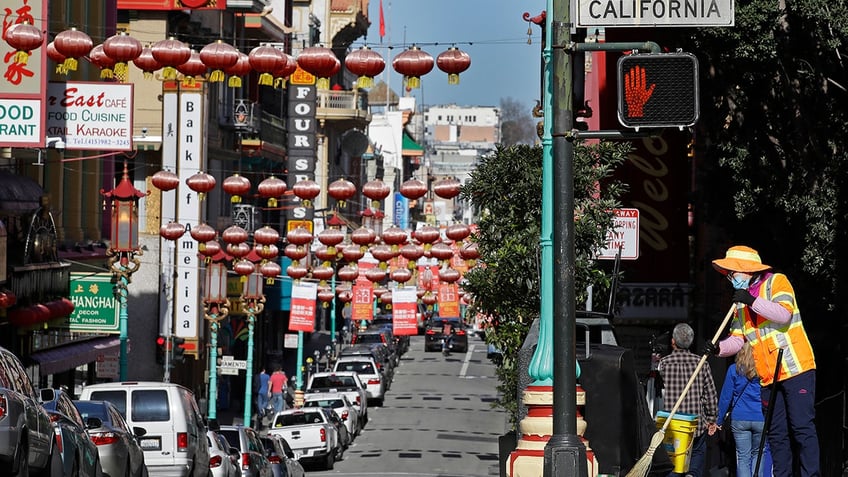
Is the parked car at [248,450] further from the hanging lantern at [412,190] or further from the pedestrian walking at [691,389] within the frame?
the pedestrian walking at [691,389]

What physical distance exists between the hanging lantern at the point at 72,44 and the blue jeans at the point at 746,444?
1311 cm

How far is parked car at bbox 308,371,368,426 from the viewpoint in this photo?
46625mm

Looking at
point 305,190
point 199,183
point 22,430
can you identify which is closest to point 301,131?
point 305,190

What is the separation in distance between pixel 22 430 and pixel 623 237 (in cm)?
1000

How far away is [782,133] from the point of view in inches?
768

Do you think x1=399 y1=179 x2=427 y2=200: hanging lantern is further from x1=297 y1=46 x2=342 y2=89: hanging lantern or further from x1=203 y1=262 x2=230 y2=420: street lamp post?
x1=203 y1=262 x2=230 y2=420: street lamp post

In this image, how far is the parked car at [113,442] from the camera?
17.3 m

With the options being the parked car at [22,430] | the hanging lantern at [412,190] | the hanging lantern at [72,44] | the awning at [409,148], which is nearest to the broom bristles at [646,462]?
the parked car at [22,430]

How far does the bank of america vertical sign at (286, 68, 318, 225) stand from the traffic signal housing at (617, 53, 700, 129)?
163ft

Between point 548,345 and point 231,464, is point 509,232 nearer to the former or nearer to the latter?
point 231,464

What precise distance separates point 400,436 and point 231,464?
66.4 feet

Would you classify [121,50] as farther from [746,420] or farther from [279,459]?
[746,420]

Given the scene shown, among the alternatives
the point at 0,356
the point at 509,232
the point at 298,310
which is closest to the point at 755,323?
the point at 0,356

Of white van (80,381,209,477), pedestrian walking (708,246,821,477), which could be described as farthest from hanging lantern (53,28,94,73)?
pedestrian walking (708,246,821,477)
